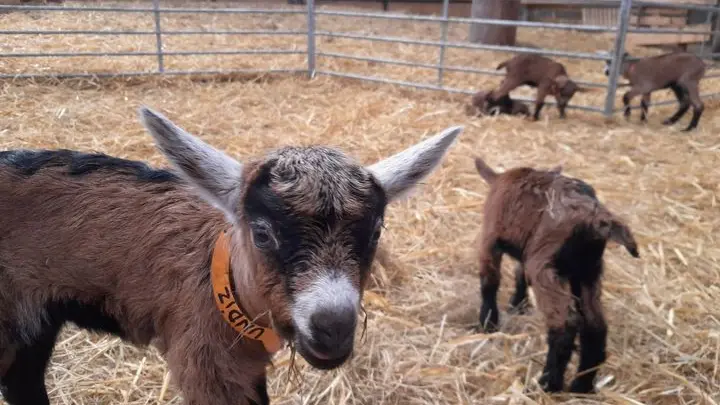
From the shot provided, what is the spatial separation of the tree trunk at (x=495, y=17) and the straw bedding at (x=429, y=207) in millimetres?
777

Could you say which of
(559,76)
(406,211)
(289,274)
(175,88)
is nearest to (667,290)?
(406,211)

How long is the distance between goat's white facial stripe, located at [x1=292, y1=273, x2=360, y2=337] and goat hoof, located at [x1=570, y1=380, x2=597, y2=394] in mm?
1853

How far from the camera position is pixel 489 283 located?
3.37m

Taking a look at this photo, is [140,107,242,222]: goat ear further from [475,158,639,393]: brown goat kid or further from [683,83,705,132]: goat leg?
[683,83,705,132]: goat leg

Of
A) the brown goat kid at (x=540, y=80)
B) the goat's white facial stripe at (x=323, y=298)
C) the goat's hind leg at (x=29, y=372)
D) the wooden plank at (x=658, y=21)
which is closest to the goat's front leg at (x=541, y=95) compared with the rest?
the brown goat kid at (x=540, y=80)

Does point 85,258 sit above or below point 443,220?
above

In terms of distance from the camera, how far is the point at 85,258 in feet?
7.27

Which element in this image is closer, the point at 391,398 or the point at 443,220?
the point at 391,398

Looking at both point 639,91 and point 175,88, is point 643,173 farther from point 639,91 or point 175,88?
point 175,88

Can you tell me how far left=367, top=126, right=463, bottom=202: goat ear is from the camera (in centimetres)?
206

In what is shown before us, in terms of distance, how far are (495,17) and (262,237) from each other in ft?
29.7

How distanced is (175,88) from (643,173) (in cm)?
643

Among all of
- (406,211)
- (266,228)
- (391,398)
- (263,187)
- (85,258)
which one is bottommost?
(391,398)

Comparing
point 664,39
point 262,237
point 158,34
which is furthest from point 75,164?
point 664,39
